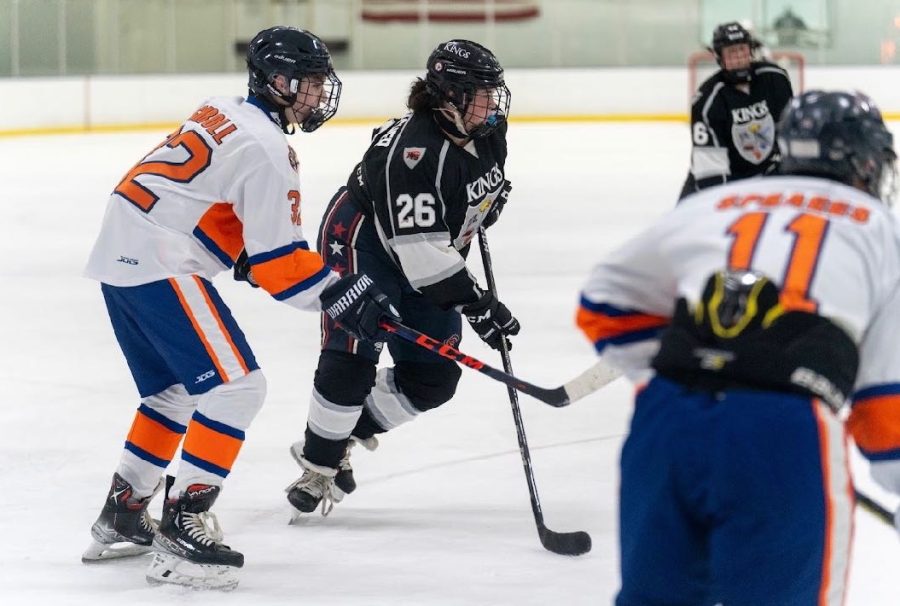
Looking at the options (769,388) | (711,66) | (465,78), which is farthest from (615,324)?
(711,66)

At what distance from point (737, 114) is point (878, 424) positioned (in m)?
3.28

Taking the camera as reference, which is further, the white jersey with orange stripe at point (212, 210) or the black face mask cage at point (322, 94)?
the black face mask cage at point (322, 94)

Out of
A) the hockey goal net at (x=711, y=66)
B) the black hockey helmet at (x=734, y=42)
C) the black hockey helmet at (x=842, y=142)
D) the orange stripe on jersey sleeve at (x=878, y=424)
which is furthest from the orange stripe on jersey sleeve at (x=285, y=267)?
the hockey goal net at (x=711, y=66)

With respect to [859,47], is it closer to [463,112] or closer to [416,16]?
[416,16]

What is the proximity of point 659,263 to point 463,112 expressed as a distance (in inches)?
60.0

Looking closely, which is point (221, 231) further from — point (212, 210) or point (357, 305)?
point (357, 305)

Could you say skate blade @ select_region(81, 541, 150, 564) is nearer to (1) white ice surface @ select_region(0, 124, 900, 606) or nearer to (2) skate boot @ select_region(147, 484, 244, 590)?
(1) white ice surface @ select_region(0, 124, 900, 606)

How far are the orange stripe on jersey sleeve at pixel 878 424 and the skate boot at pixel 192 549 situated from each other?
5.21 ft

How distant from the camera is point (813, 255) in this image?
1.62 meters

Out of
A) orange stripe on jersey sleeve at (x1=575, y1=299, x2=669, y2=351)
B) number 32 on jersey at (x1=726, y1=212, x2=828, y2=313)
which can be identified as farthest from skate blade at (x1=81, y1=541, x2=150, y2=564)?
number 32 on jersey at (x1=726, y1=212, x2=828, y2=313)

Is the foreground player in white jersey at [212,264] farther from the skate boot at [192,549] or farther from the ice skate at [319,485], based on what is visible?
the ice skate at [319,485]

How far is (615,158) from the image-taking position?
36.7 ft

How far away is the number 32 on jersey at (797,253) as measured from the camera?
162 centimetres

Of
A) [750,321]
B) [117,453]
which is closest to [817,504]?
[750,321]
